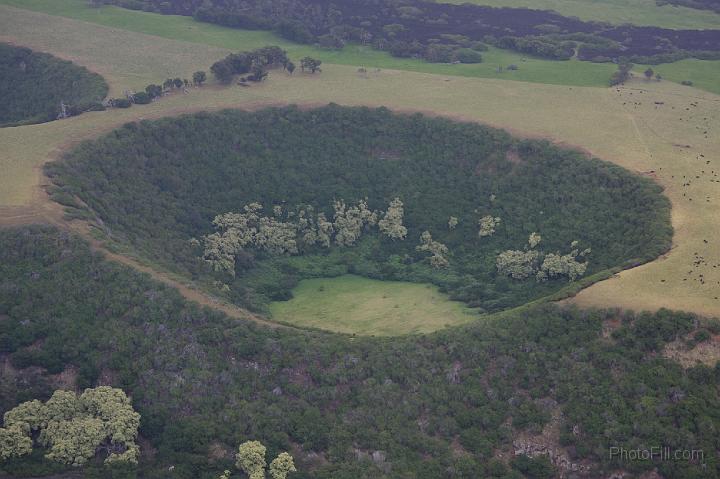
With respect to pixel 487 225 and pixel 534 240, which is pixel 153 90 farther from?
pixel 534 240

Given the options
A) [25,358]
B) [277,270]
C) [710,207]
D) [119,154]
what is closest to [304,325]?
[277,270]

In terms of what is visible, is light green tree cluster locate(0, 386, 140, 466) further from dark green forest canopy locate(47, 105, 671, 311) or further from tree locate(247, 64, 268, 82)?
tree locate(247, 64, 268, 82)

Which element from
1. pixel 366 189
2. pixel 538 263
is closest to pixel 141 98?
pixel 366 189

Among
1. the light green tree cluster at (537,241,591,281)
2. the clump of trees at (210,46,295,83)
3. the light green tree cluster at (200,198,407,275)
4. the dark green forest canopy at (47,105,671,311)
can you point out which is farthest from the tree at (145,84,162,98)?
the light green tree cluster at (537,241,591,281)

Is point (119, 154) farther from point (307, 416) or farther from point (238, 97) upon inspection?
point (307, 416)

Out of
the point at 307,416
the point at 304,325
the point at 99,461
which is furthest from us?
the point at 304,325

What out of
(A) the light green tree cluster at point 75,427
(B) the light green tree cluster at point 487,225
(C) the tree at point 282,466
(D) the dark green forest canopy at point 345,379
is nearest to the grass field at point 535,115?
(D) the dark green forest canopy at point 345,379
